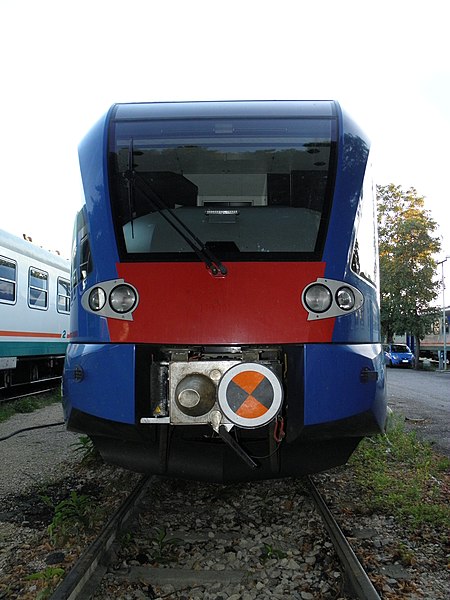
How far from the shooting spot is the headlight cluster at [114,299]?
11.9ft

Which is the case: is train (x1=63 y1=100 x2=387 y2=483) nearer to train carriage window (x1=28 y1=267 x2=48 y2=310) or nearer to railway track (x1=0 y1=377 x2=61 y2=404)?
train carriage window (x1=28 y1=267 x2=48 y2=310)

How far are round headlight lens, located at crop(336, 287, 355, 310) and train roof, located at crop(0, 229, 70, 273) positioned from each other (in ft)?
27.6

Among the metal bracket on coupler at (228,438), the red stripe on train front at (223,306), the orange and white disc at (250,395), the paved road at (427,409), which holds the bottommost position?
the paved road at (427,409)

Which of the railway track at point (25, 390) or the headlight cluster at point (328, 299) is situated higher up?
the headlight cluster at point (328, 299)

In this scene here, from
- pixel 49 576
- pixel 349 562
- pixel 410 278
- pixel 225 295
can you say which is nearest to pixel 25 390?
pixel 49 576

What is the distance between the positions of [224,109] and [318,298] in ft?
5.11

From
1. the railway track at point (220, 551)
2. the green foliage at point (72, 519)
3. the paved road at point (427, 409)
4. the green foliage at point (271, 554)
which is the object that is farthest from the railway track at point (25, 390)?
the green foliage at point (271, 554)

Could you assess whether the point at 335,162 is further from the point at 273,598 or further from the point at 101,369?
the point at 273,598

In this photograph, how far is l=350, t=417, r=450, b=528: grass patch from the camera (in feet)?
14.2

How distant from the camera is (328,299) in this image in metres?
3.59

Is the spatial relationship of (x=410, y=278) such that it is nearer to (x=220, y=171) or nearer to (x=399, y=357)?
(x=399, y=357)

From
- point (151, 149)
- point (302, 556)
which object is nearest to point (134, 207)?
point (151, 149)

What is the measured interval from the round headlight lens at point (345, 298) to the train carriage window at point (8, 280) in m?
8.40

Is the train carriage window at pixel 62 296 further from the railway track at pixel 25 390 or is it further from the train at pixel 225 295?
the train at pixel 225 295
